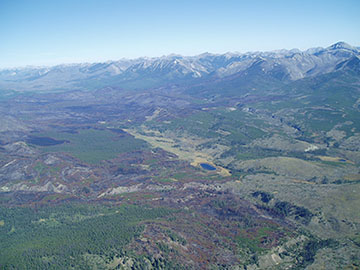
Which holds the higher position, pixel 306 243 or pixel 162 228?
pixel 162 228

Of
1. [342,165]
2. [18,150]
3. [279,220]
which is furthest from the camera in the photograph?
[18,150]

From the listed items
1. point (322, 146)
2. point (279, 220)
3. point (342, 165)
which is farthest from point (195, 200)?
point (322, 146)

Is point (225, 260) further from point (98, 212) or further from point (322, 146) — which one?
point (322, 146)

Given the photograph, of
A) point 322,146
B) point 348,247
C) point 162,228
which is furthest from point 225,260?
point 322,146

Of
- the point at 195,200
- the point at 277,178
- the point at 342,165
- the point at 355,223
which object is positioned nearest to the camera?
the point at 355,223

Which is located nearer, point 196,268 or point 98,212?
point 196,268

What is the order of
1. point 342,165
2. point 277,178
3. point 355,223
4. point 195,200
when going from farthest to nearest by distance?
point 342,165 → point 277,178 → point 195,200 → point 355,223

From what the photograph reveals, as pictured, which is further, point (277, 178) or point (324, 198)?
point (277, 178)

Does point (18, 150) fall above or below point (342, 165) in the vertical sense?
above

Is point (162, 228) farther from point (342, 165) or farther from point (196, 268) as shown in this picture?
point (342, 165)
